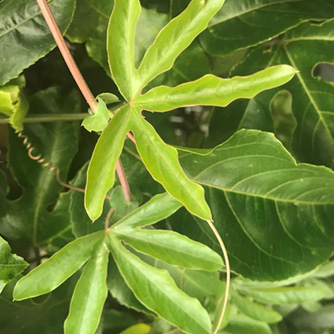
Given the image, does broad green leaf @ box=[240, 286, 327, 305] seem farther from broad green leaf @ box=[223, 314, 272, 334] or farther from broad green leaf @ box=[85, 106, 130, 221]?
broad green leaf @ box=[85, 106, 130, 221]

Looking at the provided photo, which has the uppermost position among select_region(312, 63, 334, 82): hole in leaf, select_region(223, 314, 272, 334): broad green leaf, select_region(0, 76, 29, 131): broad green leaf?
select_region(312, 63, 334, 82): hole in leaf

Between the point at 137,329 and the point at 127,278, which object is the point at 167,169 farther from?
the point at 137,329

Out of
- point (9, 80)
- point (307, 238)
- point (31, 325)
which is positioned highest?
point (9, 80)

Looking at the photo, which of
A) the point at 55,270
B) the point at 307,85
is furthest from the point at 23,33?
the point at 307,85

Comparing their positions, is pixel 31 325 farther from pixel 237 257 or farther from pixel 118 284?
pixel 237 257

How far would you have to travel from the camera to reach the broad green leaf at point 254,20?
0.59 meters

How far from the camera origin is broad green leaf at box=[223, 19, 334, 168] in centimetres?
62

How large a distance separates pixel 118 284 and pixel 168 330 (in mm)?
191

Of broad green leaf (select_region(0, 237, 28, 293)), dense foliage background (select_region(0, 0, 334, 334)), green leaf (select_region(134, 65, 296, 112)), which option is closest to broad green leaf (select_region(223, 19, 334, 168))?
dense foliage background (select_region(0, 0, 334, 334))

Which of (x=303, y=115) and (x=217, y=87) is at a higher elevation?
(x=303, y=115)

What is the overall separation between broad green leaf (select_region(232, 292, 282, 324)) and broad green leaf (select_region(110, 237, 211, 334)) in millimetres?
287

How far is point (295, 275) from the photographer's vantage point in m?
0.62

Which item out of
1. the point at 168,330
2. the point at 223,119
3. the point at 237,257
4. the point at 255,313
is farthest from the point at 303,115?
the point at 168,330

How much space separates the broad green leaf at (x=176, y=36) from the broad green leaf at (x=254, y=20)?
219mm
